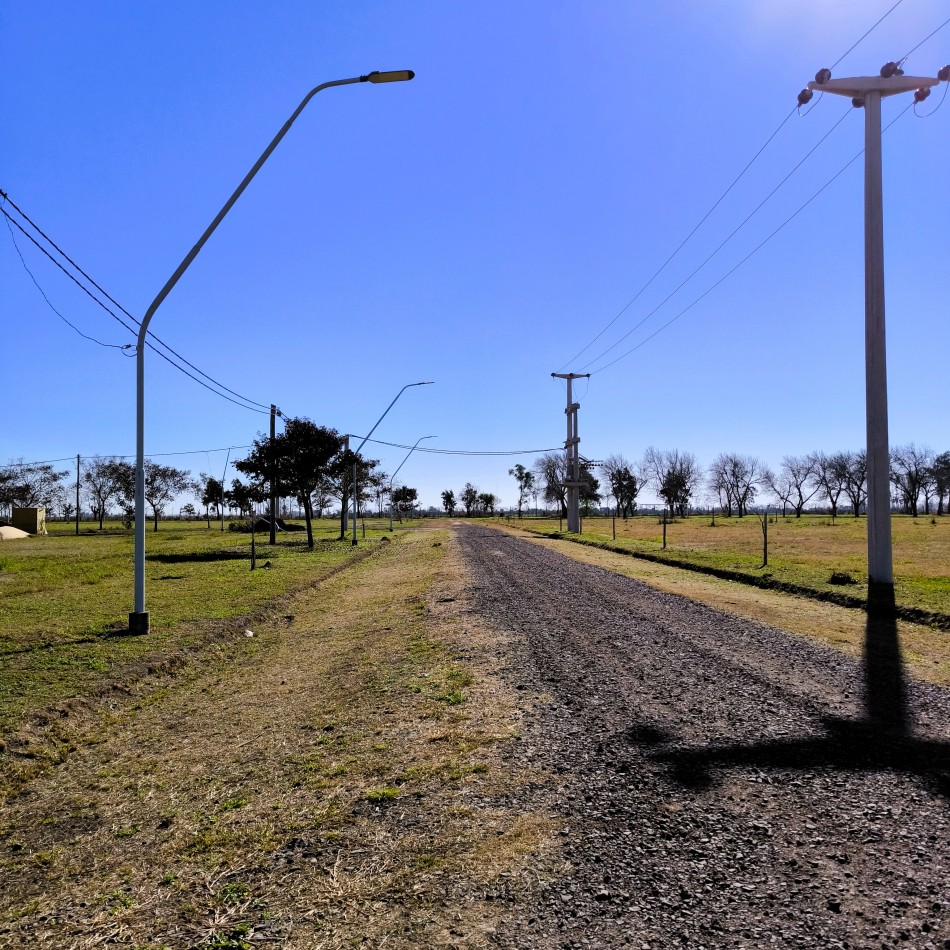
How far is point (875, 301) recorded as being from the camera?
12070mm

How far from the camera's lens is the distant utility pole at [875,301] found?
11820mm

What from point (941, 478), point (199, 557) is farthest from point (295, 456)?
point (941, 478)

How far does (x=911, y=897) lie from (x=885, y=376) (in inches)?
438

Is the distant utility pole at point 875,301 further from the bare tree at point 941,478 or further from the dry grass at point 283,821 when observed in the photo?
the bare tree at point 941,478

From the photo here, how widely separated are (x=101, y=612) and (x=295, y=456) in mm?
21901

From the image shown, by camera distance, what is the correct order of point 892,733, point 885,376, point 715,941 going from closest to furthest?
point 715,941 → point 892,733 → point 885,376

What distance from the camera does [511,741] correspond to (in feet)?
16.4

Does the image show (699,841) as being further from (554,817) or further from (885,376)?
(885,376)

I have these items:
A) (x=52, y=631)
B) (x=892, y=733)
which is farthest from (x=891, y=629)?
(x=52, y=631)

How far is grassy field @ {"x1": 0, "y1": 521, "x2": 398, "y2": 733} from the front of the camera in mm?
7457

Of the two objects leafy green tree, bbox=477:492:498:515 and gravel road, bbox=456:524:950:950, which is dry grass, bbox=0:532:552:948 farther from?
leafy green tree, bbox=477:492:498:515

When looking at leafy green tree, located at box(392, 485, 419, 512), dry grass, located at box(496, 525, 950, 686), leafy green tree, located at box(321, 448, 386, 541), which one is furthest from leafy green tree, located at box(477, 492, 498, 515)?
dry grass, located at box(496, 525, 950, 686)

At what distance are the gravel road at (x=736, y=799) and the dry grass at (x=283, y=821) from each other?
305 millimetres

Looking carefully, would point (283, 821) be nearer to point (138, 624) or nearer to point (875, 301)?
point (138, 624)
